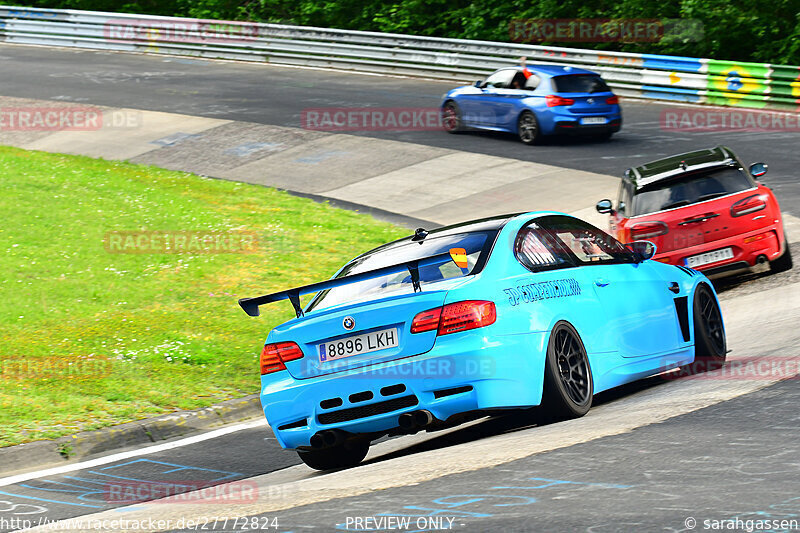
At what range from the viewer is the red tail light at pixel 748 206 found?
1234 centimetres

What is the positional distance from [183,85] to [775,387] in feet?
88.0

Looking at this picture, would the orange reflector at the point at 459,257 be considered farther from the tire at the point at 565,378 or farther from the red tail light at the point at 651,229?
the red tail light at the point at 651,229

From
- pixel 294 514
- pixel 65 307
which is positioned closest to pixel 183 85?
pixel 65 307

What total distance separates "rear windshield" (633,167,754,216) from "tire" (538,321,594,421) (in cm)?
556

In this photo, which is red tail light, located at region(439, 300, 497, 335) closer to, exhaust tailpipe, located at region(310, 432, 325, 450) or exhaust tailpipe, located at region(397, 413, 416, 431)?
exhaust tailpipe, located at region(397, 413, 416, 431)

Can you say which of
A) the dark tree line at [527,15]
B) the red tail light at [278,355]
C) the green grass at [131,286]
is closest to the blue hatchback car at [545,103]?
the green grass at [131,286]

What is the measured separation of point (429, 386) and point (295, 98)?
2357 cm

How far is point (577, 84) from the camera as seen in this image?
2300 cm

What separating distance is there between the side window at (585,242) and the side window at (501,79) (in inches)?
624

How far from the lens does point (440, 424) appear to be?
22.0ft

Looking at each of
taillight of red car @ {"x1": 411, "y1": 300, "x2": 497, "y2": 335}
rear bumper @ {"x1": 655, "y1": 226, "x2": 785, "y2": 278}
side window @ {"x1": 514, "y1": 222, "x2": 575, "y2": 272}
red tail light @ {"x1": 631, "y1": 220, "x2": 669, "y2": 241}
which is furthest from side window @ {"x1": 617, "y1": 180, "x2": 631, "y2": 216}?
taillight of red car @ {"x1": 411, "y1": 300, "x2": 497, "y2": 335}

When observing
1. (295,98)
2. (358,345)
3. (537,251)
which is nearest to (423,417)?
(358,345)

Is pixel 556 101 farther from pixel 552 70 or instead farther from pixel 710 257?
pixel 710 257

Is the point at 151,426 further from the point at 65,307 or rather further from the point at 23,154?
the point at 23,154
